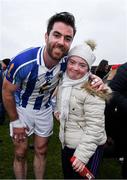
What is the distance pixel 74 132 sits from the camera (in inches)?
137

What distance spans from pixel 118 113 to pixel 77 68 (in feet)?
2.57

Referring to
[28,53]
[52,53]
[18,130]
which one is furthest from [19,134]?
[52,53]

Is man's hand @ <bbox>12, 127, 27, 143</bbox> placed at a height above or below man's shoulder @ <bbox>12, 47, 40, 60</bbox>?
below

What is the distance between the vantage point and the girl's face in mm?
3463

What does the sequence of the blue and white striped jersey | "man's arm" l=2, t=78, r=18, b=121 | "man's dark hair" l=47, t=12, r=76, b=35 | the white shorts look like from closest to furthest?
"man's dark hair" l=47, t=12, r=76, b=35 → the blue and white striped jersey → "man's arm" l=2, t=78, r=18, b=121 → the white shorts

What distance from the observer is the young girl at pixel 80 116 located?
3.30 m

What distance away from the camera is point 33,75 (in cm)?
401

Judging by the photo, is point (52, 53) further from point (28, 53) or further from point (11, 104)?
point (11, 104)

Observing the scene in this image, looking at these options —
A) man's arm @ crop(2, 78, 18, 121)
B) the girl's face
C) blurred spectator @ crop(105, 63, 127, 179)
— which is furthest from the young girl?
man's arm @ crop(2, 78, 18, 121)

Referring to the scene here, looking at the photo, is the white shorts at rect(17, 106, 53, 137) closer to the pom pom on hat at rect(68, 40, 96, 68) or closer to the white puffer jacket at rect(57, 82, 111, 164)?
the white puffer jacket at rect(57, 82, 111, 164)

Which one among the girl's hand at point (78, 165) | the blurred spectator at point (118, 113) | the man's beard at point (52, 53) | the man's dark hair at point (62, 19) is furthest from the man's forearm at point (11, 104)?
the girl's hand at point (78, 165)

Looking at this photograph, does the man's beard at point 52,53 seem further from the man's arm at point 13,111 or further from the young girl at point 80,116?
the man's arm at point 13,111

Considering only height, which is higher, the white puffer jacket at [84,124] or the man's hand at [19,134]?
the white puffer jacket at [84,124]

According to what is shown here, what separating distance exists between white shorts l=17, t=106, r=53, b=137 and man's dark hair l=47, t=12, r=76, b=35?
95cm
